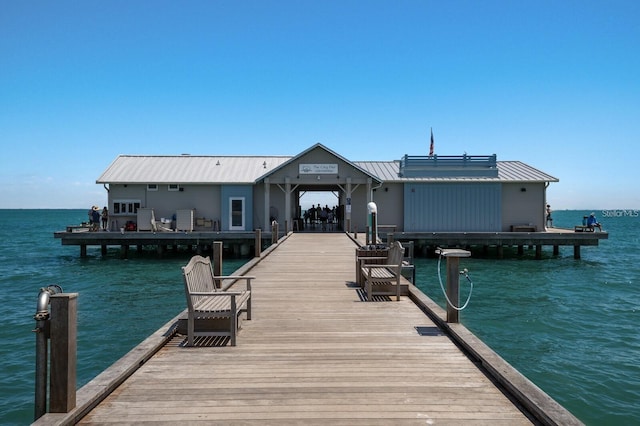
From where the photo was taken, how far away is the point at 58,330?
3.78 metres

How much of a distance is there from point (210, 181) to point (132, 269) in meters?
6.54

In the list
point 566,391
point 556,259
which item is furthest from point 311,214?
point 566,391

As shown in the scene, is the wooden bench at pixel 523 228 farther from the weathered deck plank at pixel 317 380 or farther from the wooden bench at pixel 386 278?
the weathered deck plank at pixel 317 380

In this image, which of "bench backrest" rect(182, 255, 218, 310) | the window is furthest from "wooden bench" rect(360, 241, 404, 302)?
the window

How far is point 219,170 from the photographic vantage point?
28.1 metres

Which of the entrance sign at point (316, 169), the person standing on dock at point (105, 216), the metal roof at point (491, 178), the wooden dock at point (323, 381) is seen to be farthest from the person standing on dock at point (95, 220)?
the wooden dock at point (323, 381)

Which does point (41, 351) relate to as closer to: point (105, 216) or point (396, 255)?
point (396, 255)

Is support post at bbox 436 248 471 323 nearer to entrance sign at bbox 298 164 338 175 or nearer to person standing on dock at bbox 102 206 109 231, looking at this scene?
entrance sign at bbox 298 164 338 175

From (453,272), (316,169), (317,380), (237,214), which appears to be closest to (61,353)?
(317,380)

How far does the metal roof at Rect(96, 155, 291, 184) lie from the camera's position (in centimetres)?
2652

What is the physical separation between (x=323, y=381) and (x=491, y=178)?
81.0 feet

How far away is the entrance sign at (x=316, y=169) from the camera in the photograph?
25.2 meters

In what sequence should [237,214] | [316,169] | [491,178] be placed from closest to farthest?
1. [316,169]
2. [237,214]
3. [491,178]

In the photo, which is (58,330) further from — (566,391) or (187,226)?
(187,226)
